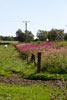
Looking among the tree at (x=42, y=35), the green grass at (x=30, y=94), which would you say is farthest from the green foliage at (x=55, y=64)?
the tree at (x=42, y=35)

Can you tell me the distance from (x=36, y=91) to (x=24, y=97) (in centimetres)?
89

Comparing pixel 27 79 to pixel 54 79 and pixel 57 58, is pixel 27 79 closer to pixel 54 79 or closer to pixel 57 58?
pixel 54 79

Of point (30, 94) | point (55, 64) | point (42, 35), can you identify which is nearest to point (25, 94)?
point (30, 94)

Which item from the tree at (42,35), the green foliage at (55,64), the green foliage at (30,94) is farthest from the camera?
the tree at (42,35)

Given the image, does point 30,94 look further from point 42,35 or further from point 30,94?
point 42,35

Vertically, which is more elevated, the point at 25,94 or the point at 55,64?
the point at 25,94

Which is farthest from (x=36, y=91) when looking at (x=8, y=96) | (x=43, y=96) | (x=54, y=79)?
(x=54, y=79)

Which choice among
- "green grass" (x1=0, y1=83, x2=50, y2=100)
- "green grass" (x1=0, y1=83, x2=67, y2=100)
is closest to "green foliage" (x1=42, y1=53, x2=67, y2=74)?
"green grass" (x1=0, y1=83, x2=67, y2=100)

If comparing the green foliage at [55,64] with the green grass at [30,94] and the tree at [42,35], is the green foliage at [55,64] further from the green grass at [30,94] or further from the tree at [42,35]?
the tree at [42,35]

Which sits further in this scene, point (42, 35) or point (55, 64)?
point (42, 35)

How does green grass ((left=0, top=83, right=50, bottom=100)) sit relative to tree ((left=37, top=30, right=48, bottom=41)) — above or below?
above

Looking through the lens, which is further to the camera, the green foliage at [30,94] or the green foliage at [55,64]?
the green foliage at [55,64]

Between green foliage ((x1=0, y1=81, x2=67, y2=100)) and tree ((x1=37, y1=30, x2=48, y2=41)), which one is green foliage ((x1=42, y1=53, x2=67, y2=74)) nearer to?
green foliage ((x1=0, y1=81, x2=67, y2=100))

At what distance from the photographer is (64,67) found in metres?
11.4
